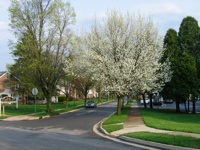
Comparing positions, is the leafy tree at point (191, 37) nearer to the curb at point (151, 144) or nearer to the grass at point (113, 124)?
the grass at point (113, 124)

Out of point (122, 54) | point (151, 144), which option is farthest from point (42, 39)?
point (151, 144)

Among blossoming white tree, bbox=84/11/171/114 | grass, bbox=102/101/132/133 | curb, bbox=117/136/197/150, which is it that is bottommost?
curb, bbox=117/136/197/150

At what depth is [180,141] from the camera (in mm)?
12422

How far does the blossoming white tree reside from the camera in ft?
91.2

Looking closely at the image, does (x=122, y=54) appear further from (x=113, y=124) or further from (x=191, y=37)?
(x=191, y=37)

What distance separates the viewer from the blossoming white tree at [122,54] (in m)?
27.8

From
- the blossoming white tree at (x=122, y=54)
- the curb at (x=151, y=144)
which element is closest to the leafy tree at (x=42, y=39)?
the blossoming white tree at (x=122, y=54)

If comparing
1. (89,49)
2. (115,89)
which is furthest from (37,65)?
(115,89)

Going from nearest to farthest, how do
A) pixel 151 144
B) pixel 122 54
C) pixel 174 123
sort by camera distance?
pixel 151 144 < pixel 174 123 < pixel 122 54

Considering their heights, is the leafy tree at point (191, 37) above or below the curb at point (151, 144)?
above

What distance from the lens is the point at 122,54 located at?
2825cm

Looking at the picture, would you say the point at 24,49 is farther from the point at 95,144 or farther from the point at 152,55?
the point at 95,144

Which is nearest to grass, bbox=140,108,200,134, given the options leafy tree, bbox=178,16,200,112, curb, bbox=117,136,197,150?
curb, bbox=117,136,197,150

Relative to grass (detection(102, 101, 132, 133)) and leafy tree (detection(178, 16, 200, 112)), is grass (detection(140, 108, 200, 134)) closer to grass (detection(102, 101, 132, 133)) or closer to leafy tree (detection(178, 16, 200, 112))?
A: grass (detection(102, 101, 132, 133))
